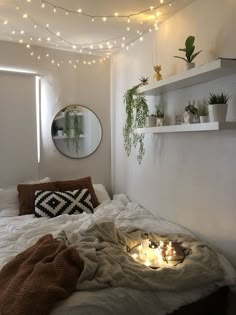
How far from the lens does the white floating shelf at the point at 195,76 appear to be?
1742mm

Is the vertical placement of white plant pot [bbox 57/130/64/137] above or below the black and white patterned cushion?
above

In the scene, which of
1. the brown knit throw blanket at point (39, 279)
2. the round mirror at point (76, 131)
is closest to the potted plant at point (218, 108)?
the brown knit throw blanket at point (39, 279)

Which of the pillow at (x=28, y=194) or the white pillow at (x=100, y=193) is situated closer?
the pillow at (x=28, y=194)

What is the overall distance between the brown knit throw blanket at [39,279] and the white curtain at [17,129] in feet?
5.34

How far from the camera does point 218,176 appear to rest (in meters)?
2.06

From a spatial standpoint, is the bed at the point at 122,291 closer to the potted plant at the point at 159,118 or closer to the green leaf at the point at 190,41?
the potted plant at the point at 159,118

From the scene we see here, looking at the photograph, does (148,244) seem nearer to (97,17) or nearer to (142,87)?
(142,87)

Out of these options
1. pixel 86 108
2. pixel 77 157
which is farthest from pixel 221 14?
pixel 77 157

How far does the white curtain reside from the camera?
3.20 metres

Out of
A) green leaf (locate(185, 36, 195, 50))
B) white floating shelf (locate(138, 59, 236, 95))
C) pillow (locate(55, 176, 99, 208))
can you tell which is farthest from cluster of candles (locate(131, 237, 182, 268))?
green leaf (locate(185, 36, 195, 50))

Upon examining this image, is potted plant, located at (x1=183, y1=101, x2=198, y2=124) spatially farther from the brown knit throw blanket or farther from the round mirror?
the round mirror

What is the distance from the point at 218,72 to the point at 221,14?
45 centimetres

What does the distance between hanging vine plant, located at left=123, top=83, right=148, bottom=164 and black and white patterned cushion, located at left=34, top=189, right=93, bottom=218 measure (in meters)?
0.69

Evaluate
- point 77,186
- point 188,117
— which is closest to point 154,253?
point 188,117
